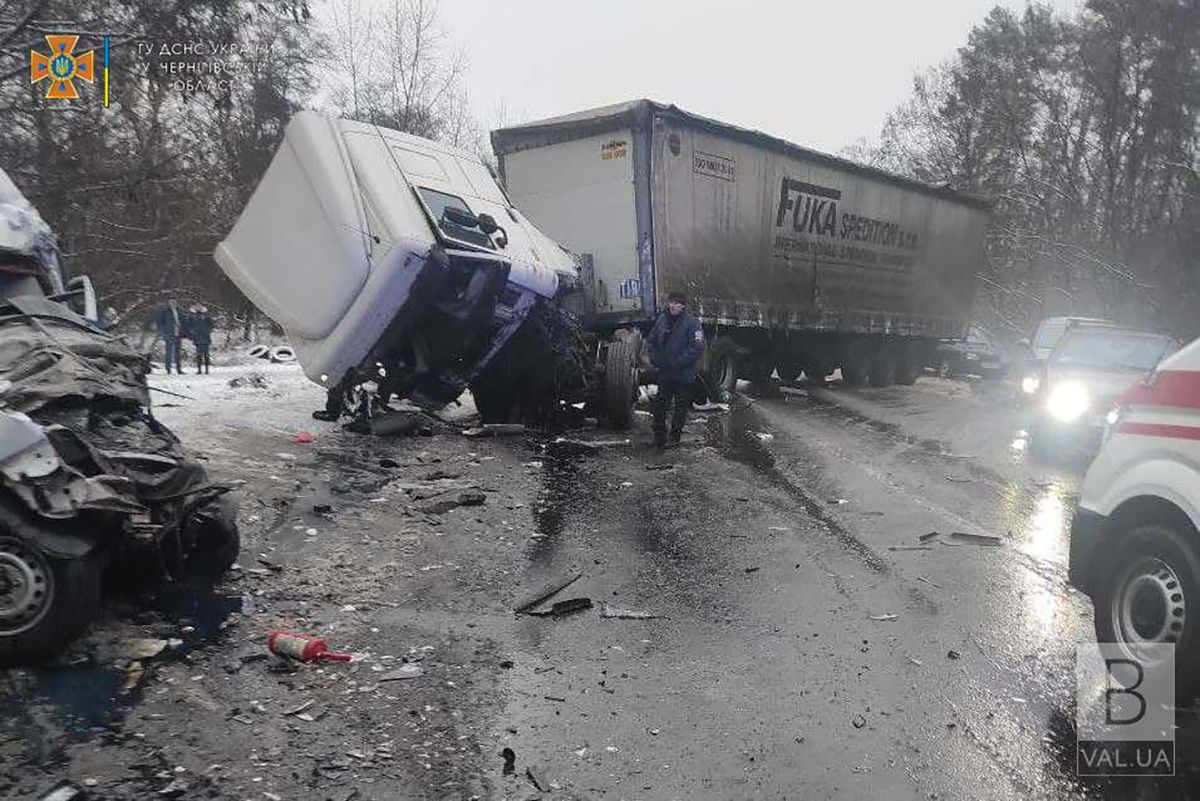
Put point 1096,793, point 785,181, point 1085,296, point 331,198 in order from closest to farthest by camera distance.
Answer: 1. point 1096,793
2. point 331,198
3. point 785,181
4. point 1085,296

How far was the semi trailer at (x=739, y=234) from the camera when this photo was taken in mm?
10797

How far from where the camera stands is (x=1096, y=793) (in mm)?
2699

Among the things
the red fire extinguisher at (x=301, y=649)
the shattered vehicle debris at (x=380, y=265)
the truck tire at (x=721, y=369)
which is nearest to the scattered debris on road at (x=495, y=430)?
the shattered vehicle debris at (x=380, y=265)

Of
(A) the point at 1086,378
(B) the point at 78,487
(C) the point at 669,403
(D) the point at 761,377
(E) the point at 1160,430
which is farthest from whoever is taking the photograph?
(D) the point at 761,377

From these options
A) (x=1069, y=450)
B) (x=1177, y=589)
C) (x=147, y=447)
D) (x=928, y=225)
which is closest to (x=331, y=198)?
(x=147, y=447)

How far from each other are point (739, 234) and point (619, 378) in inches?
167

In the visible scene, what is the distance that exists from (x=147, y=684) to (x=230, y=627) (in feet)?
1.97

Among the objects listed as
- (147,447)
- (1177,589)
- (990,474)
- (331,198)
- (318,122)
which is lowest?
(990,474)

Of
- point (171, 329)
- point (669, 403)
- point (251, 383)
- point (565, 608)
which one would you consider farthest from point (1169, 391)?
point (171, 329)

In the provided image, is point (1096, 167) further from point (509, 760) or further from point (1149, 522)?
point (509, 760)

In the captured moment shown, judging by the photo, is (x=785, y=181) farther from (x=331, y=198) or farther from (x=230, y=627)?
(x=230, y=627)

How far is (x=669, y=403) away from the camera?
902 centimetres

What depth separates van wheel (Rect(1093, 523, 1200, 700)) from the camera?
3115 millimetres

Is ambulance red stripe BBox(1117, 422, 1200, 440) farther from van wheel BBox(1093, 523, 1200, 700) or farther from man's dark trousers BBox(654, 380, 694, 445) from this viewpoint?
man's dark trousers BBox(654, 380, 694, 445)
